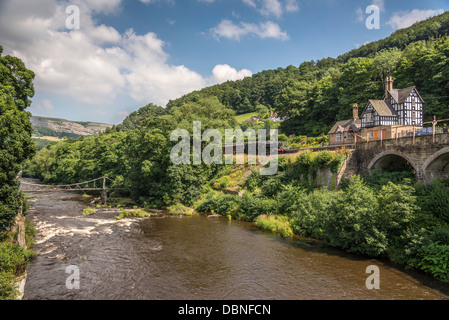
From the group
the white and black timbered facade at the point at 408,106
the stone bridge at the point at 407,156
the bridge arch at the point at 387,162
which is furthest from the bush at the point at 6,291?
the white and black timbered facade at the point at 408,106

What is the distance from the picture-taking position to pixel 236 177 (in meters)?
36.1

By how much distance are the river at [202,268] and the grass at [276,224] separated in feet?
2.72

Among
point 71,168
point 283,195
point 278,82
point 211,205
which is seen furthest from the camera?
point 278,82

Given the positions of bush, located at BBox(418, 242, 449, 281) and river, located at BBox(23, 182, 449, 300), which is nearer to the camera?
river, located at BBox(23, 182, 449, 300)

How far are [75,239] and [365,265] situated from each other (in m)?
20.2

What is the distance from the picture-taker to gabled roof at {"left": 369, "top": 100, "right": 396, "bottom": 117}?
34750mm

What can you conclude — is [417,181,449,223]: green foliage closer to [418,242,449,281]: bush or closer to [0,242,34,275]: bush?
[418,242,449,281]: bush

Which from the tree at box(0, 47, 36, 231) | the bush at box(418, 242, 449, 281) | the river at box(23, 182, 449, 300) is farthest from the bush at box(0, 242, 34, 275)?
the bush at box(418, 242, 449, 281)

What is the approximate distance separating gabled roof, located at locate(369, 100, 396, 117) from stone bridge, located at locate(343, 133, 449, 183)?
42.7 ft

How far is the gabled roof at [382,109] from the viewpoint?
Answer: 34750mm

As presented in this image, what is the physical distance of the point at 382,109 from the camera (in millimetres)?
35062

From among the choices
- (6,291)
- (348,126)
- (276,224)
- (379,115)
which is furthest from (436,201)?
(348,126)
